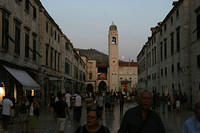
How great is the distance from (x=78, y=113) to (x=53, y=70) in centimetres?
1921

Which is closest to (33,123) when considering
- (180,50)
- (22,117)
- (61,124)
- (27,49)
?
(22,117)

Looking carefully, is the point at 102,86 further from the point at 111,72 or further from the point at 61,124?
the point at 61,124

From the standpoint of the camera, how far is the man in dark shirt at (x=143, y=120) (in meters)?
4.39

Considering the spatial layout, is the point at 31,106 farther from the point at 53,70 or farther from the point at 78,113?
the point at 53,70

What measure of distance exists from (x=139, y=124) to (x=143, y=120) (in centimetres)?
10

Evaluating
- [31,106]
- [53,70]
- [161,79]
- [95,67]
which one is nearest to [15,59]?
[31,106]

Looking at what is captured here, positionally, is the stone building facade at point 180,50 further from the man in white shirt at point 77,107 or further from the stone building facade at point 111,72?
the stone building facade at point 111,72

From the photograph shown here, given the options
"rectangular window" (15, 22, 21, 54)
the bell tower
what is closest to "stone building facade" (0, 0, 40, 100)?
"rectangular window" (15, 22, 21, 54)

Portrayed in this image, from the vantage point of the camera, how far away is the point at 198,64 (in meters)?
25.0

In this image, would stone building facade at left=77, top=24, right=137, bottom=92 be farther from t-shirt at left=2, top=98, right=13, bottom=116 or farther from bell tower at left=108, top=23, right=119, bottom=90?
t-shirt at left=2, top=98, right=13, bottom=116

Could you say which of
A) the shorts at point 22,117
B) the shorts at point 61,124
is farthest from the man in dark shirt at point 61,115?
the shorts at point 22,117

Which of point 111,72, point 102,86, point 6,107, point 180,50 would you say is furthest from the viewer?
point 102,86

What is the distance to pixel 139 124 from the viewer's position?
14.5 ft

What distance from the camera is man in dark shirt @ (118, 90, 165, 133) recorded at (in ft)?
14.4
